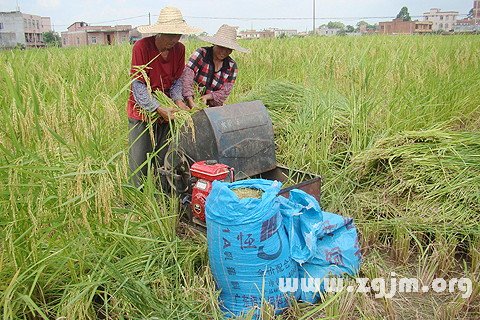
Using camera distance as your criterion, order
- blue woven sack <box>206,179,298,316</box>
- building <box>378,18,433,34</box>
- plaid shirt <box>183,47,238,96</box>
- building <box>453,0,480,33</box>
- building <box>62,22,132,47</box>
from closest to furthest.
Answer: blue woven sack <box>206,179,298,316</box> → plaid shirt <box>183,47,238,96</box> → building <box>62,22,132,47</box> → building <box>453,0,480,33</box> → building <box>378,18,433,34</box>

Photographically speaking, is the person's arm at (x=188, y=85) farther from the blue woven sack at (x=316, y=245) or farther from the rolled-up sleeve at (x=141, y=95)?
the blue woven sack at (x=316, y=245)

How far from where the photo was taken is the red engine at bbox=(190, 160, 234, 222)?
2.40 m

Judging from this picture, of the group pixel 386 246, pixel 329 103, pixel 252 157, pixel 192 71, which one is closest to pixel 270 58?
pixel 329 103

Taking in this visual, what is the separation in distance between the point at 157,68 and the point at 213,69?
0.57 m

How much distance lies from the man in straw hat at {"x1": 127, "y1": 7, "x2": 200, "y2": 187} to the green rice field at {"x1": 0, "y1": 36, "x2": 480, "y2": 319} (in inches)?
8.3

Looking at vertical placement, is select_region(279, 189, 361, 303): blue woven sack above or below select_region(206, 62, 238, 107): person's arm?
below

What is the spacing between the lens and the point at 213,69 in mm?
3445

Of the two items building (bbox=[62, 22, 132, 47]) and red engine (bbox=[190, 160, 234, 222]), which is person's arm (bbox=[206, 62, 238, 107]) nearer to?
red engine (bbox=[190, 160, 234, 222])

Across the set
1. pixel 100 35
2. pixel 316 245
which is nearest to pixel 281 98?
pixel 316 245

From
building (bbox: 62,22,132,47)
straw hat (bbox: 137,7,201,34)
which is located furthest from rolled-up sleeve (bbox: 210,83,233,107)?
building (bbox: 62,22,132,47)

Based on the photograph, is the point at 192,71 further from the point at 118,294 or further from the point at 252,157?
the point at 118,294

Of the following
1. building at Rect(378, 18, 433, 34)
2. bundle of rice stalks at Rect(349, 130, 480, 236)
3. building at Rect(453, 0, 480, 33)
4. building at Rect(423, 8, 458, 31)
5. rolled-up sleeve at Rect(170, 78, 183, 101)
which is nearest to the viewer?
bundle of rice stalks at Rect(349, 130, 480, 236)
